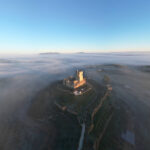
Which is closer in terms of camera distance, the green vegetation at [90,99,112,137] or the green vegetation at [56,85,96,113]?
the green vegetation at [90,99,112,137]

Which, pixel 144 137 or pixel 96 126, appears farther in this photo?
pixel 96 126

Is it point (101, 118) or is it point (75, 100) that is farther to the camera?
point (75, 100)

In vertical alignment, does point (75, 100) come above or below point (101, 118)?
above

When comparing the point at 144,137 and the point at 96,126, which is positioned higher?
the point at 96,126

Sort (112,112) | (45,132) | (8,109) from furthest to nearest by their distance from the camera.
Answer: (8,109) → (112,112) → (45,132)

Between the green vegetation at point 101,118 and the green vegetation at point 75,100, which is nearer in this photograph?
the green vegetation at point 101,118

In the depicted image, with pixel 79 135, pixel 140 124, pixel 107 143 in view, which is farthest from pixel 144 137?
pixel 79 135

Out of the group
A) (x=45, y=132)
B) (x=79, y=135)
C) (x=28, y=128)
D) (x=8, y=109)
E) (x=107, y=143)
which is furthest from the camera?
(x=8, y=109)

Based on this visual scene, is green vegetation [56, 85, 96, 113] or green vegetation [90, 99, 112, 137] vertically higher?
green vegetation [56, 85, 96, 113]

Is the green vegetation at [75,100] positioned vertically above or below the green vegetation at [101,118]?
above

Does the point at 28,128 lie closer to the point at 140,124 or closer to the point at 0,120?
the point at 0,120
